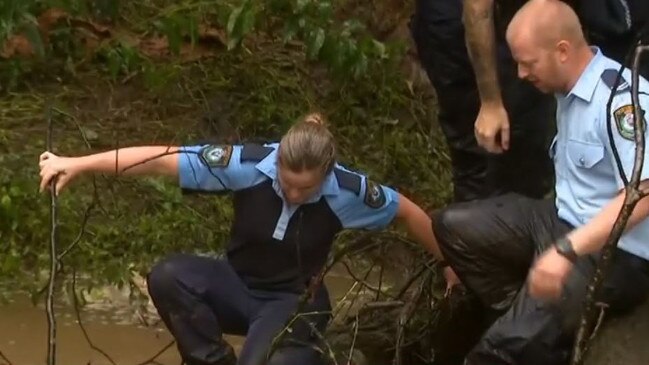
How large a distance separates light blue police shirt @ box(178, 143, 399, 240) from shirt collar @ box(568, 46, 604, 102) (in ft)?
2.31

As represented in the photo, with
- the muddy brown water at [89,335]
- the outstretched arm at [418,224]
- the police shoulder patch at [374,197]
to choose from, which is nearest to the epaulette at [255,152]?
the police shoulder patch at [374,197]

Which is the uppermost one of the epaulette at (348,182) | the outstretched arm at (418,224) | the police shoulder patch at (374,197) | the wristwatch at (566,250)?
the wristwatch at (566,250)

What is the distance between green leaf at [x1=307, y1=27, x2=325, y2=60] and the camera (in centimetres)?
684

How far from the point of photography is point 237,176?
411 cm

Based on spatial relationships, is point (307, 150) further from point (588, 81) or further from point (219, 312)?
point (588, 81)

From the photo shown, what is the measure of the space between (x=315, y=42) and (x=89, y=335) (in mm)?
2150

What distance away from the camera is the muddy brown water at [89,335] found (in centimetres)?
502

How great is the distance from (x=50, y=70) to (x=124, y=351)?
2.91 m

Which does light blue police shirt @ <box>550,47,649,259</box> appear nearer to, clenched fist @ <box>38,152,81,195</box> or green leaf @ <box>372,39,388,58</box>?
clenched fist @ <box>38,152,81,195</box>

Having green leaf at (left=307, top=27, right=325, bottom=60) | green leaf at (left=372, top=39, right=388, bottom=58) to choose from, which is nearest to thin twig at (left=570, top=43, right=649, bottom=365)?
green leaf at (left=307, top=27, right=325, bottom=60)

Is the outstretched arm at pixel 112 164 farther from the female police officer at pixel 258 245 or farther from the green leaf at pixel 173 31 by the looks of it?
the green leaf at pixel 173 31

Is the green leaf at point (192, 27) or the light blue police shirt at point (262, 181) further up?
the light blue police shirt at point (262, 181)

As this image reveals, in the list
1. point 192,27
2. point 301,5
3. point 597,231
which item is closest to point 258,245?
point 597,231

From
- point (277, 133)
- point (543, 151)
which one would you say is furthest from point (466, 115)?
point (277, 133)
